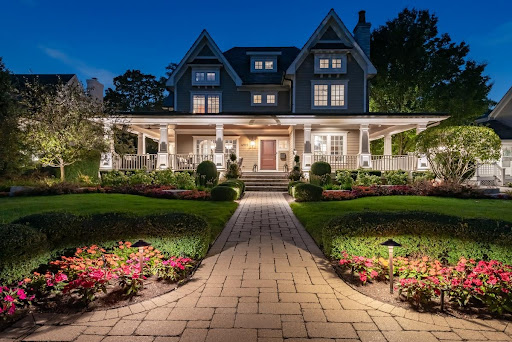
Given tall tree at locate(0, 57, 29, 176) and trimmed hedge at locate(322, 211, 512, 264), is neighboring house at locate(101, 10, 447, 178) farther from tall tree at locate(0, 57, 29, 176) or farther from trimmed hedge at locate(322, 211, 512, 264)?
trimmed hedge at locate(322, 211, 512, 264)

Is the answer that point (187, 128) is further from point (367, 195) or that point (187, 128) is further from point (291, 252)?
point (291, 252)

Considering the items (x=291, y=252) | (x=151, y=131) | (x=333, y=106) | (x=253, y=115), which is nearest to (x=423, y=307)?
(x=291, y=252)

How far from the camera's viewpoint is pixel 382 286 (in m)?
4.02

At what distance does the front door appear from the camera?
22906mm

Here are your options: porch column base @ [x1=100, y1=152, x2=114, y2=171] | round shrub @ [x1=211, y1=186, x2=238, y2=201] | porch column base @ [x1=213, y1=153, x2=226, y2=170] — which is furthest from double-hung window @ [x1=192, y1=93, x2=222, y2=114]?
round shrub @ [x1=211, y1=186, x2=238, y2=201]

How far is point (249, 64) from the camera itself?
24.0 metres

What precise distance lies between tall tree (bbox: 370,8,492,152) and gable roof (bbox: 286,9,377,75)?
815 cm

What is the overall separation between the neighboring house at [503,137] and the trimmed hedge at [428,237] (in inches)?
780

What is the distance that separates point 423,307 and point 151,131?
73.2 feet

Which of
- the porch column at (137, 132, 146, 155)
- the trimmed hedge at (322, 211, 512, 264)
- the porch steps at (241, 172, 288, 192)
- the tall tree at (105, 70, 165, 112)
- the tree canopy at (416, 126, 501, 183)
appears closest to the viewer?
the trimmed hedge at (322, 211, 512, 264)

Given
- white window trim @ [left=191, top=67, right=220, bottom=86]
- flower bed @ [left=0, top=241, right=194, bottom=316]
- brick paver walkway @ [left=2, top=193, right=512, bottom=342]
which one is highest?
white window trim @ [left=191, top=67, right=220, bottom=86]

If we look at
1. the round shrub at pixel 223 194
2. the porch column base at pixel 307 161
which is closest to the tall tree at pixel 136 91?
the porch column base at pixel 307 161

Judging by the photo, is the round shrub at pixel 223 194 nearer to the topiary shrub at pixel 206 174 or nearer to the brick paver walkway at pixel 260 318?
the topiary shrub at pixel 206 174

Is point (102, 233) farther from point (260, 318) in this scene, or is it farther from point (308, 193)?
point (308, 193)
